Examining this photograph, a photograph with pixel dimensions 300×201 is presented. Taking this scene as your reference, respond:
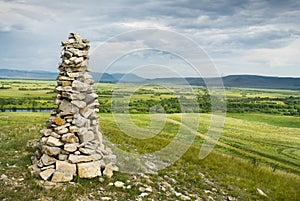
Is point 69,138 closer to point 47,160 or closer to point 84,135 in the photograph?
point 84,135

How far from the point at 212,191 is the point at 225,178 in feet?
8.26

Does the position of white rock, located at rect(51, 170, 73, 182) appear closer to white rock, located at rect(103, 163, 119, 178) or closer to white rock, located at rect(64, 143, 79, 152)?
white rock, located at rect(64, 143, 79, 152)

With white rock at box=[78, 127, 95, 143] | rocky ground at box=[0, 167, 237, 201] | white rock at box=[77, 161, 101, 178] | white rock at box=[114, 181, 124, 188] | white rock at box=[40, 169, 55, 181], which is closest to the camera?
rocky ground at box=[0, 167, 237, 201]

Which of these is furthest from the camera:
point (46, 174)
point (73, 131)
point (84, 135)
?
point (84, 135)

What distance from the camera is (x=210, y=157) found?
2131 cm

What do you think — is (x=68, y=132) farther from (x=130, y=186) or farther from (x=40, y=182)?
(x=130, y=186)

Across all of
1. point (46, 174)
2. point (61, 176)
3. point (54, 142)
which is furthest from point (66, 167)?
point (54, 142)

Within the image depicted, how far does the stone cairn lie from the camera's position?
13.1m

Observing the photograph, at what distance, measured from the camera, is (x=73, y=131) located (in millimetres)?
13531

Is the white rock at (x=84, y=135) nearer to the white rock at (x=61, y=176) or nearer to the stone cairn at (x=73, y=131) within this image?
the stone cairn at (x=73, y=131)

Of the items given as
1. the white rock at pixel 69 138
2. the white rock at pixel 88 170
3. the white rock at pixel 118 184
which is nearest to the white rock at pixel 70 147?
the white rock at pixel 69 138

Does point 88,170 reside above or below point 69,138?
below

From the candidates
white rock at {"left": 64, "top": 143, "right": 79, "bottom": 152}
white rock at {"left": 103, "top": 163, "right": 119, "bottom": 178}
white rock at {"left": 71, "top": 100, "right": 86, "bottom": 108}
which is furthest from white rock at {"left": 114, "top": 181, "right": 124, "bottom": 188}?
white rock at {"left": 71, "top": 100, "right": 86, "bottom": 108}

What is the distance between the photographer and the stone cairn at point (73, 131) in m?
13.1
